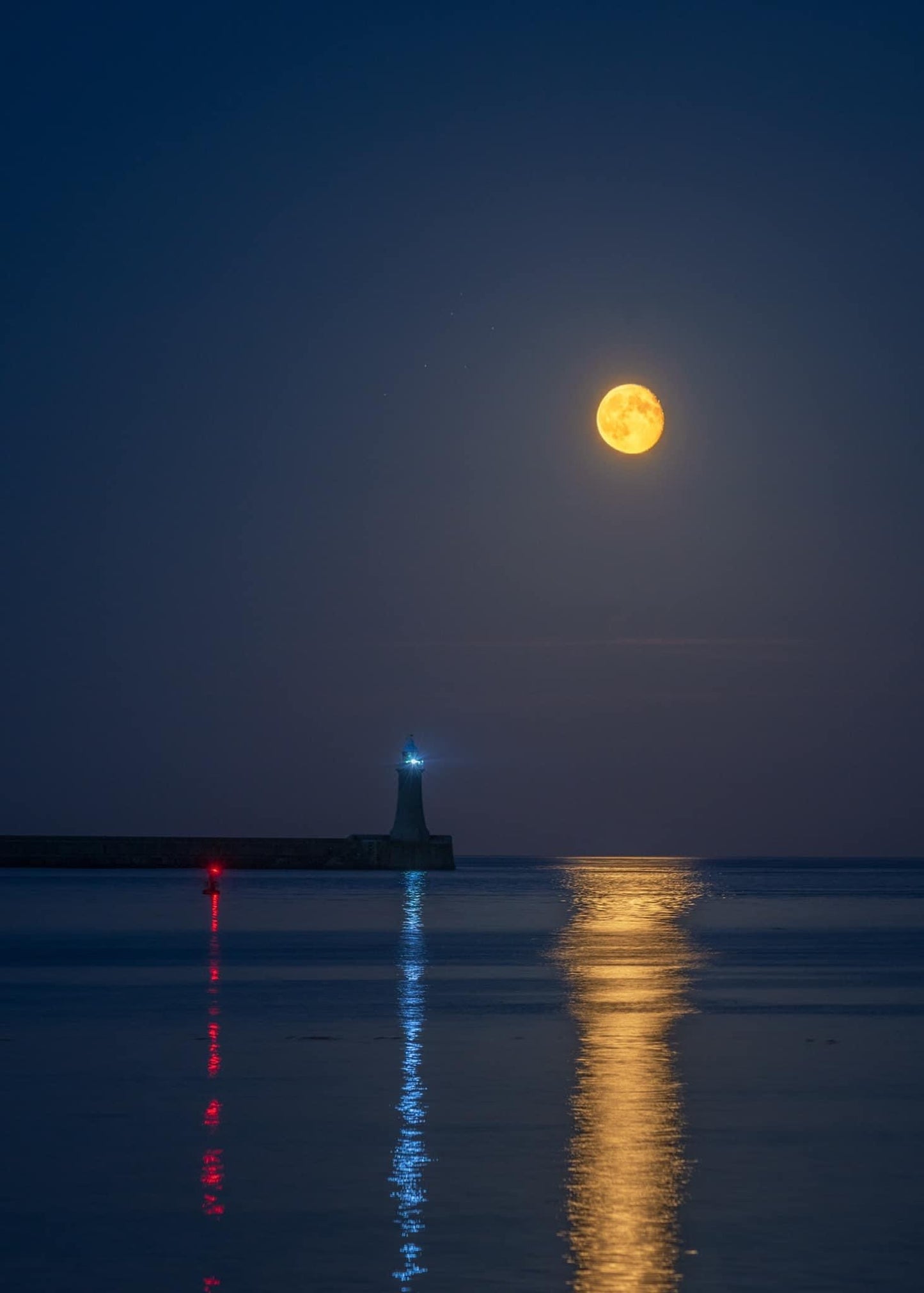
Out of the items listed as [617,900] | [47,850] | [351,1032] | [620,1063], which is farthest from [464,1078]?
[47,850]

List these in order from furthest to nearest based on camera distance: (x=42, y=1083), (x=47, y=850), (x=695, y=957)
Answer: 1. (x=47, y=850)
2. (x=695, y=957)
3. (x=42, y=1083)

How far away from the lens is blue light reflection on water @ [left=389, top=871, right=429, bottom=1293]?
13.6 meters

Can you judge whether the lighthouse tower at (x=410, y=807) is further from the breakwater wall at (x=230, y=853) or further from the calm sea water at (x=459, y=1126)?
the calm sea water at (x=459, y=1126)

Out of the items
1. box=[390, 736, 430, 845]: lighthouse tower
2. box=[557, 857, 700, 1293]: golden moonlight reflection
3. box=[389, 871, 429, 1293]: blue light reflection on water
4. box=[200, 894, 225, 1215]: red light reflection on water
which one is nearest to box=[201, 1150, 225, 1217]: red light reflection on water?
box=[200, 894, 225, 1215]: red light reflection on water

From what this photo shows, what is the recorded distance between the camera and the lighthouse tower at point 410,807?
125m

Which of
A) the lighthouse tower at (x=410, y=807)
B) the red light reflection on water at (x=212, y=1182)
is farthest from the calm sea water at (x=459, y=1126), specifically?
the lighthouse tower at (x=410, y=807)

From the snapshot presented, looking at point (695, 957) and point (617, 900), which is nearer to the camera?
point (695, 957)

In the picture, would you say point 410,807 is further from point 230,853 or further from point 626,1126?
point 626,1126

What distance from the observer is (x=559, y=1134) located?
18609 mm

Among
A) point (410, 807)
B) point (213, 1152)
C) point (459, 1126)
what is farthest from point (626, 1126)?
point (410, 807)

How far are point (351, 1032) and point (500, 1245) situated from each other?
1566 cm

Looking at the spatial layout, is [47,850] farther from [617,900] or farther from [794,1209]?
[794,1209]

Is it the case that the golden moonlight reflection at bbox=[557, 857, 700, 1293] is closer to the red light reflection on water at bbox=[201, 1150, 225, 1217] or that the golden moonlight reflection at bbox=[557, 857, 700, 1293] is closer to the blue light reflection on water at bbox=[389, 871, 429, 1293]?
the blue light reflection on water at bbox=[389, 871, 429, 1293]

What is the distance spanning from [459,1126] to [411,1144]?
3.95ft
